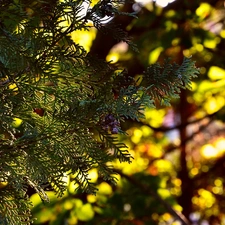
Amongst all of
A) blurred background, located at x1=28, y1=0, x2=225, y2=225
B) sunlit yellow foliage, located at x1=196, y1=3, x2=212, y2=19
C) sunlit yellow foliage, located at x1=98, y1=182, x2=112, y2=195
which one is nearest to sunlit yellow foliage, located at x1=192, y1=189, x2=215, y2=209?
blurred background, located at x1=28, y1=0, x2=225, y2=225

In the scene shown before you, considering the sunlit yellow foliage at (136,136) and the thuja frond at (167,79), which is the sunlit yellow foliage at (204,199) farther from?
the thuja frond at (167,79)

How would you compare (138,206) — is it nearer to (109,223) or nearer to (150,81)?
(109,223)

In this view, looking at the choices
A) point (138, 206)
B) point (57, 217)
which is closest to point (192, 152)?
point (138, 206)

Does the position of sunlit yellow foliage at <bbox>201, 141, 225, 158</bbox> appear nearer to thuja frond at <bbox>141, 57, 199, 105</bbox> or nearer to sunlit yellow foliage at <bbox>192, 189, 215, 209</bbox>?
sunlit yellow foliage at <bbox>192, 189, 215, 209</bbox>

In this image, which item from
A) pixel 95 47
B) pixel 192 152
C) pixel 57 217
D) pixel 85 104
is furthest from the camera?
pixel 192 152

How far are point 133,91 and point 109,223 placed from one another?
930 mm

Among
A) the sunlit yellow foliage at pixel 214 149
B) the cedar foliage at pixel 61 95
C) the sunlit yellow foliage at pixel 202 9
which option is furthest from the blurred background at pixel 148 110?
the cedar foliage at pixel 61 95

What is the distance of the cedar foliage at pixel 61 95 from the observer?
490 millimetres

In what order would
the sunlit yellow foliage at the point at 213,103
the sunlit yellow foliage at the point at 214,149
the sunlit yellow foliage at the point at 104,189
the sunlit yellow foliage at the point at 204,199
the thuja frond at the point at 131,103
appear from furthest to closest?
the sunlit yellow foliage at the point at 214,149 → the sunlit yellow foliage at the point at 204,199 → the sunlit yellow foliage at the point at 213,103 → the sunlit yellow foliage at the point at 104,189 → the thuja frond at the point at 131,103

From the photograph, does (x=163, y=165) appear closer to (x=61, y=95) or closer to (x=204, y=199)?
(x=204, y=199)

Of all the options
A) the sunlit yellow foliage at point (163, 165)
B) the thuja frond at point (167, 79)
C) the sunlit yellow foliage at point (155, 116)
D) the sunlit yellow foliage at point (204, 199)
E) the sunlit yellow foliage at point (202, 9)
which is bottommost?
the sunlit yellow foliage at point (204, 199)

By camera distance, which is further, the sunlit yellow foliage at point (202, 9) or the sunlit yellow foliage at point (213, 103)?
the sunlit yellow foliage at point (213, 103)

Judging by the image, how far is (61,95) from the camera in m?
0.52

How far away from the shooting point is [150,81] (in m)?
0.53
